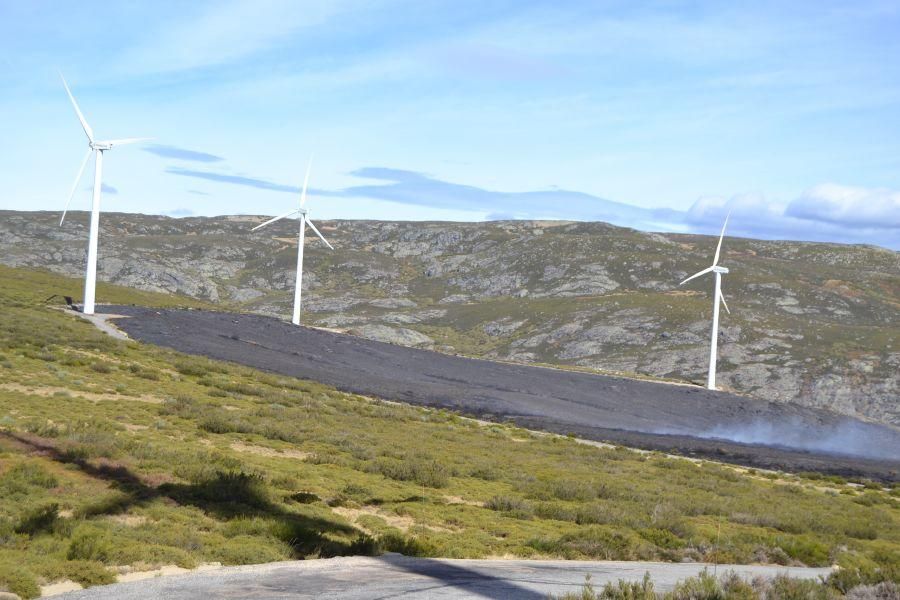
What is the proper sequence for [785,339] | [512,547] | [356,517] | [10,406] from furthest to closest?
[785,339] → [10,406] → [356,517] → [512,547]

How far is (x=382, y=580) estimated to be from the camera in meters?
17.1

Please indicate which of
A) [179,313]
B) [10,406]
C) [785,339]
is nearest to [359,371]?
[179,313]

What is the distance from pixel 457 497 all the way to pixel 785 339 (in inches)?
6387

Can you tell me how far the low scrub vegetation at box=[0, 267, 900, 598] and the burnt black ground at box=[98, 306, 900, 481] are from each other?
41.3 feet

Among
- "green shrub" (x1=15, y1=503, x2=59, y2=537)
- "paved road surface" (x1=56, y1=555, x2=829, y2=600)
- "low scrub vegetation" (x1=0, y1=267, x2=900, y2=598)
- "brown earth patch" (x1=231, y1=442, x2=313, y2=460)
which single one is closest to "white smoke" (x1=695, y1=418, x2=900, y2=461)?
"low scrub vegetation" (x1=0, y1=267, x2=900, y2=598)

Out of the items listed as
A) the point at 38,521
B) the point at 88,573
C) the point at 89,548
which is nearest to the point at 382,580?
the point at 88,573

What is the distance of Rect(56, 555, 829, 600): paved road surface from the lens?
1503 cm

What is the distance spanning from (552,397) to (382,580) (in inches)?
2843

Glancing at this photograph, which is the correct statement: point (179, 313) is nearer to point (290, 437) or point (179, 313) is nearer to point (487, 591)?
point (290, 437)

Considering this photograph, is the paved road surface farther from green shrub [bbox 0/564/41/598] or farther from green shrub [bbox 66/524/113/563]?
green shrub [bbox 66/524/113/563]

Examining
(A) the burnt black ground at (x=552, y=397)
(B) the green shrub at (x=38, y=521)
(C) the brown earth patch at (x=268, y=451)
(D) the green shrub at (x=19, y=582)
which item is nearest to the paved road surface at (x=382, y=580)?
(D) the green shrub at (x=19, y=582)

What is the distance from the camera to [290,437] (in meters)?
40.2

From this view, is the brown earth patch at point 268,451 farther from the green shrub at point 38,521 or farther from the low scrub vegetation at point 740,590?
the low scrub vegetation at point 740,590

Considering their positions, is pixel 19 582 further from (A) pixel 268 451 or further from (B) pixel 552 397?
(B) pixel 552 397
